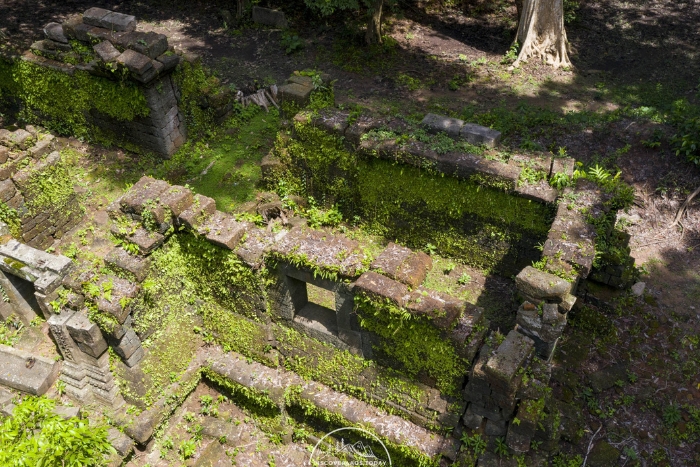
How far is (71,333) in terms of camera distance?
280 inches

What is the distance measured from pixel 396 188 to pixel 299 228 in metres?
3.22

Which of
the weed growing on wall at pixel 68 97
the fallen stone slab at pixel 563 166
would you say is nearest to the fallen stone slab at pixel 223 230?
→ the fallen stone slab at pixel 563 166

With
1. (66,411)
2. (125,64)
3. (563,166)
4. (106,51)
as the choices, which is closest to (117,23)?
(106,51)

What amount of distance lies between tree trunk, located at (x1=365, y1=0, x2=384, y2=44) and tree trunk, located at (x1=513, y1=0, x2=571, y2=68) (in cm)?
406

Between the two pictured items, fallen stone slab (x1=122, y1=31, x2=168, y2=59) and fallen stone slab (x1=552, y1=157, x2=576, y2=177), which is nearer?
fallen stone slab (x1=552, y1=157, x2=576, y2=177)

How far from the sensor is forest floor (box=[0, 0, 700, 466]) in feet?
27.7

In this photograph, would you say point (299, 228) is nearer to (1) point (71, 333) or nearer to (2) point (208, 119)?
(1) point (71, 333)

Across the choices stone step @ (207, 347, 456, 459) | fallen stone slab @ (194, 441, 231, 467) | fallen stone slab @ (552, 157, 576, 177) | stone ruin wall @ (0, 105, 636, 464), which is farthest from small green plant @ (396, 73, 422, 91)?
fallen stone slab @ (194, 441, 231, 467)

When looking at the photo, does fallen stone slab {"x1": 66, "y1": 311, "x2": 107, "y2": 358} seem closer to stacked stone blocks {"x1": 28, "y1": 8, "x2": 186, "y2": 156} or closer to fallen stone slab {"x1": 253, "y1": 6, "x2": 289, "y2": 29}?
stacked stone blocks {"x1": 28, "y1": 8, "x2": 186, "y2": 156}

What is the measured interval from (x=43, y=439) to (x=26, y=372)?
8.80ft

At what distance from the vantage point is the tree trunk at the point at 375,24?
1603 cm

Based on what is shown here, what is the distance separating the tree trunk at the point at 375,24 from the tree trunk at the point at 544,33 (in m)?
4.06

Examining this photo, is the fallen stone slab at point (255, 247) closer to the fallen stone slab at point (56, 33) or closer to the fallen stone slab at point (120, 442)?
the fallen stone slab at point (120, 442)

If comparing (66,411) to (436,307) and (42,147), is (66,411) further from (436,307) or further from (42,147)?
(42,147)
